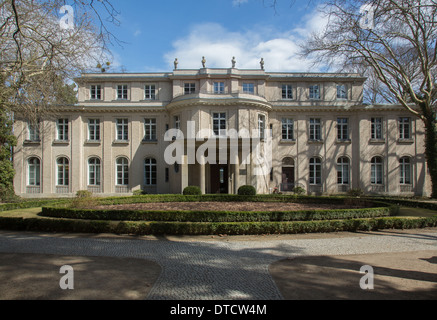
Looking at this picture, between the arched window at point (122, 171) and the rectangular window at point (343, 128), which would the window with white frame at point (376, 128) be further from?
the arched window at point (122, 171)

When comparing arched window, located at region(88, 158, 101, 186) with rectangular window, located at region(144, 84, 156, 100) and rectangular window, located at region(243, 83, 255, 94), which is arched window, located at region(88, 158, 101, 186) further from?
rectangular window, located at region(243, 83, 255, 94)

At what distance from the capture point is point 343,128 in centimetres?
2716

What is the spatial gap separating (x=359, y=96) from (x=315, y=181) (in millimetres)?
9563

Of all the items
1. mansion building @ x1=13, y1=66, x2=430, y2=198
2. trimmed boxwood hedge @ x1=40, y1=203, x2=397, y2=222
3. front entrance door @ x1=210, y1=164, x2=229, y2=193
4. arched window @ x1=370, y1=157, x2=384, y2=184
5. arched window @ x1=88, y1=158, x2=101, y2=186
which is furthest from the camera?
arched window @ x1=370, y1=157, x2=384, y2=184

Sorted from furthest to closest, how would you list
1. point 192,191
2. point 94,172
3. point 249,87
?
1. point 94,172
2. point 249,87
3. point 192,191

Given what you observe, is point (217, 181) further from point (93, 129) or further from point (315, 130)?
point (93, 129)

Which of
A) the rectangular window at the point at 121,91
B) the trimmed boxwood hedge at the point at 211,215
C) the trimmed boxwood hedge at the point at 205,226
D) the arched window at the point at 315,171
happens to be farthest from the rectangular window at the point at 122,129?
the arched window at the point at 315,171

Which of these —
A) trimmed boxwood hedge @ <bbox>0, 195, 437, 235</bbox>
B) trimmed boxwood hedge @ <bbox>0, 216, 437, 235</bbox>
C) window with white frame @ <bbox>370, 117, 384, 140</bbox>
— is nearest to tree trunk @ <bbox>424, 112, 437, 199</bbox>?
window with white frame @ <bbox>370, 117, 384, 140</bbox>

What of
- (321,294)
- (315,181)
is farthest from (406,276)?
(315,181)

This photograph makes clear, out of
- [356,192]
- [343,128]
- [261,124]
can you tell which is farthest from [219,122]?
[356,192]

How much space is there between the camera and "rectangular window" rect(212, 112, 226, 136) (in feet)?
78.4

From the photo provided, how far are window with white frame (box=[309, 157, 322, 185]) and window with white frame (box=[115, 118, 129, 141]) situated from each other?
18.3 metres

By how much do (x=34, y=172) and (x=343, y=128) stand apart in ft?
99.3

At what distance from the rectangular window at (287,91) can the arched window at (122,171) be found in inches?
657
